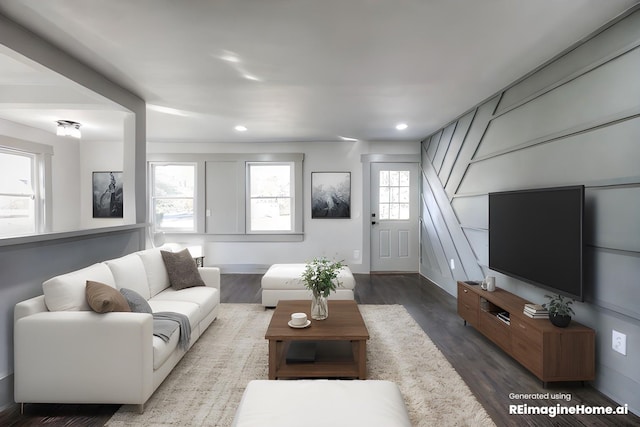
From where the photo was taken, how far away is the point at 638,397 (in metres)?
1.86

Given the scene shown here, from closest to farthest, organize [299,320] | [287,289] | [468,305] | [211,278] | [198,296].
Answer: [299,320]
[198,296]
[468,305]
[211,278]
[287,289]

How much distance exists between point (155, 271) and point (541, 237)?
3.40 metres

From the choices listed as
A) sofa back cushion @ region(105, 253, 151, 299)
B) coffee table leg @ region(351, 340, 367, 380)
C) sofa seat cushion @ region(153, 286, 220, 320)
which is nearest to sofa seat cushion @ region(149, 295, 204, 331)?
sofa seat cushion @ region(153, 286, 220, 320)

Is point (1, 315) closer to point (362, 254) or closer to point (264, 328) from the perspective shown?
point (264, 328)

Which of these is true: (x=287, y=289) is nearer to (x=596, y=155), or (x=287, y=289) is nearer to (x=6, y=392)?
(x=6, y=392)

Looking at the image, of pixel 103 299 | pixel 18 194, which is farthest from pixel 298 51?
pixel 18 194

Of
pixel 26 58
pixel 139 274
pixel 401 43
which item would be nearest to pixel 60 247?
pixel 139 274

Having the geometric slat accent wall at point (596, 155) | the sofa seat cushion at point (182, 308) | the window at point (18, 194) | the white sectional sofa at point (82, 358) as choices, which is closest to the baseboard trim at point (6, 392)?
the white sectional sofa at point (82, 358)

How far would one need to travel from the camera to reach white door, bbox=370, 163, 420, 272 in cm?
571

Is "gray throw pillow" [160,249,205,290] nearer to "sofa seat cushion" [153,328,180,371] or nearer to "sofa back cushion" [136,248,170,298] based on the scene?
"sofa back cushion" [136,248,170,298]

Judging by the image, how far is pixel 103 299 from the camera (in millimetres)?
1953

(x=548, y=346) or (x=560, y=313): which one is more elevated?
(x=560, y=313)

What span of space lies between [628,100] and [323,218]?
14.1 feet

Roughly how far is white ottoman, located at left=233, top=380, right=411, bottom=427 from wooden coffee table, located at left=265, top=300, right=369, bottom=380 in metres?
0.63
